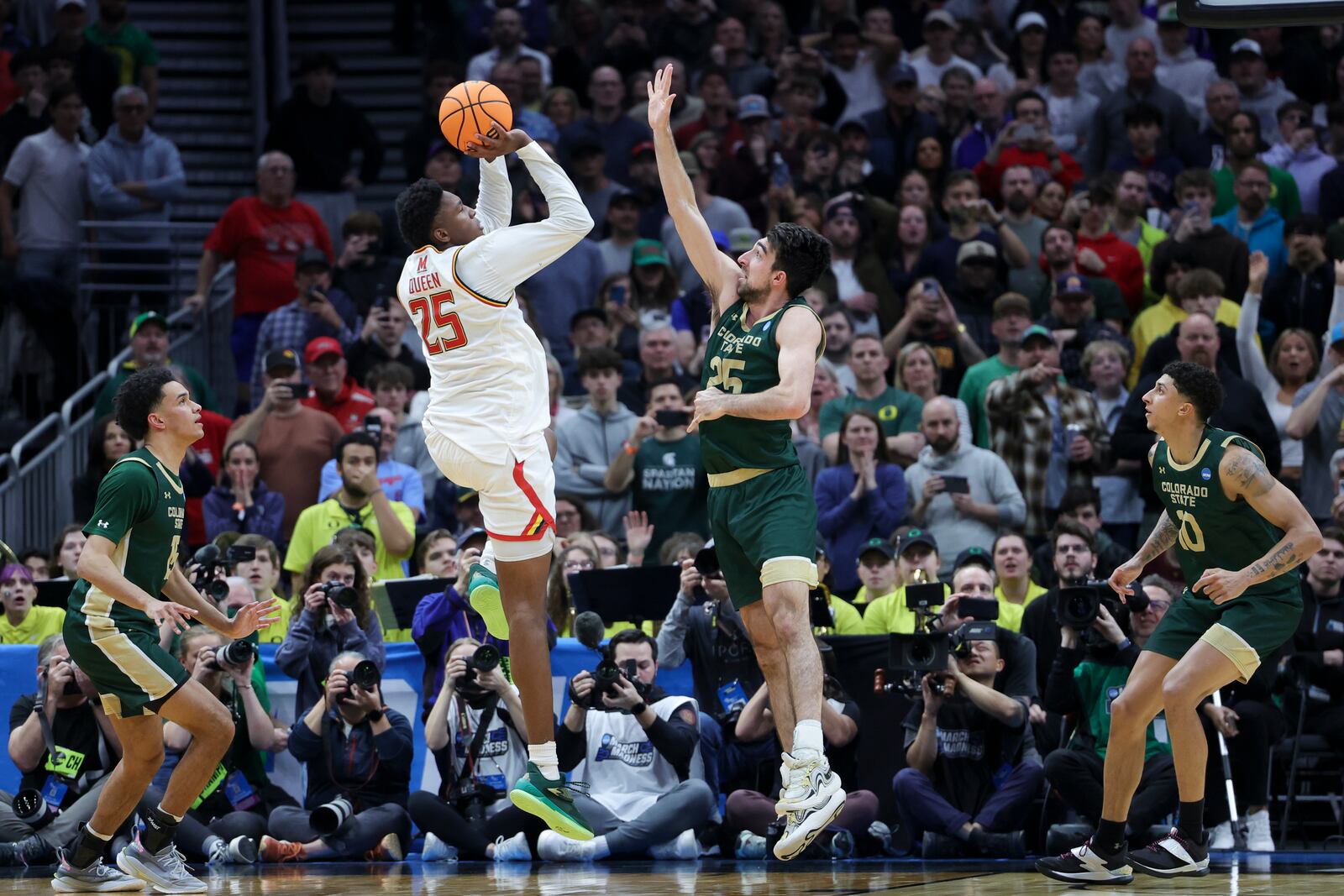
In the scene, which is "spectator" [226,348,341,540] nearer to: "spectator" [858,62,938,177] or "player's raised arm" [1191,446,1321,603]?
"spectator" [858,62,938,177]

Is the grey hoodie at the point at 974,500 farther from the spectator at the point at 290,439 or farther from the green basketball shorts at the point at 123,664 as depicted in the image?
the green basketball shorts at the point at 123,664

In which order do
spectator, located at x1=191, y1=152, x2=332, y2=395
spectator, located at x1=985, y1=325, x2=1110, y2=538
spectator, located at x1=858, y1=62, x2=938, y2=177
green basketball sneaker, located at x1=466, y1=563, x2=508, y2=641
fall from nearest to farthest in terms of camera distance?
1. green basketball sneaker, located at x1=466, y1=563, x2=508, y2=641
2. spectator, located at x1=985, y1=325, x2=1110, y2=538
3. spectator, located at x1=191, y1=152, x2=332, y2=395
4. spectator, located at x1=858, y1=62, x2=938, y2=177

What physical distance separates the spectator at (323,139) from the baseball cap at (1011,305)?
6668 millimetres

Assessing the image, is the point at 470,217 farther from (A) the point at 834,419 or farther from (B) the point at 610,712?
(A) the point at 834,419

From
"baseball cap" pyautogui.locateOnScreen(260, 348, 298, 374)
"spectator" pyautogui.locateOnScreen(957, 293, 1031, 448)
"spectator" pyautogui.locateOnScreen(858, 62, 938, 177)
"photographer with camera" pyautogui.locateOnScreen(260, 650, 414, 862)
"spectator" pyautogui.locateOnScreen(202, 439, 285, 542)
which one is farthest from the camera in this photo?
"spectator" pyautogui.locateOnScreen(858, 62, 938, 177)

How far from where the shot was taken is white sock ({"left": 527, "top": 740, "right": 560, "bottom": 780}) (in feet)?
29.8

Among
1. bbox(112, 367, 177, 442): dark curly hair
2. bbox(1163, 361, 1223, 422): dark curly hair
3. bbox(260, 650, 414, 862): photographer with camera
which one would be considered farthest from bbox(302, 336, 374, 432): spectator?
bbox(1163, 361, 1223, 422): dark curly hair

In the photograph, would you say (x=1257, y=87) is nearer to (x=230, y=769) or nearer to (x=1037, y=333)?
(x=1037, y=333)

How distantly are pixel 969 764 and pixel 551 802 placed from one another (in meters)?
3.50

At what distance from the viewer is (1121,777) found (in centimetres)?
934

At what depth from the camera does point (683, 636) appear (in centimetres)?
1211

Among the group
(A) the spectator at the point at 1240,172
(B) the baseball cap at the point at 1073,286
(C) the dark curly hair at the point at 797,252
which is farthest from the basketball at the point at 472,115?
(A) the spectator at the point at 1240,172

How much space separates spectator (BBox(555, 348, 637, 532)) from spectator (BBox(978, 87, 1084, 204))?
15.6 feet

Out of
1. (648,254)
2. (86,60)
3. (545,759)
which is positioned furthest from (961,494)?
(86,60)
